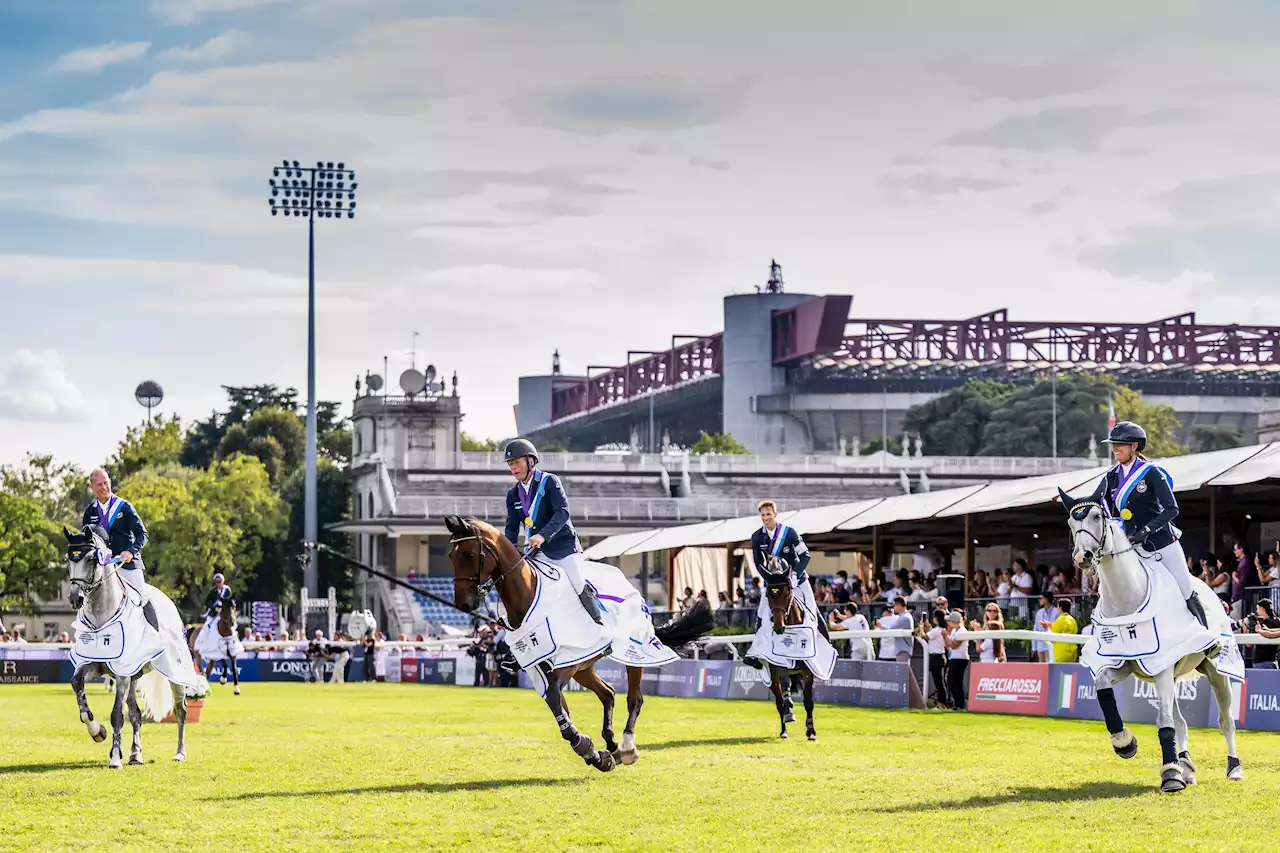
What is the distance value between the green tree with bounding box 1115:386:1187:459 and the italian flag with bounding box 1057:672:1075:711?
325 ft

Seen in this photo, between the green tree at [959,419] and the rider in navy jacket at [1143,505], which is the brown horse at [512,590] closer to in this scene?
the rider in navy jacket at [1143,505]

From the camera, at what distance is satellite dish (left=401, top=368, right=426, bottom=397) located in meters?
124

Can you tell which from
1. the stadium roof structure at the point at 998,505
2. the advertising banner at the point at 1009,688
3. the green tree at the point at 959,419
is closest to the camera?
the advertising banner at the point at 1009,688

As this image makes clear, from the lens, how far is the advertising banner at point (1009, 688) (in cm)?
2664

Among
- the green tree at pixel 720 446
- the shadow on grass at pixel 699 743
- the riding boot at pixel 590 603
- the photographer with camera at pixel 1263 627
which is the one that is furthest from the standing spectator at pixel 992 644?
the green tree at pixel 720 446

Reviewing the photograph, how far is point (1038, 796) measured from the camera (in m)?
13.7

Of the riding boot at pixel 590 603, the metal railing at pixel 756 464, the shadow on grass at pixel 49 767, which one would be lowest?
the shadow on grass at pixel 49 767

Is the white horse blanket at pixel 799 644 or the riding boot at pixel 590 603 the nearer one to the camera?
the riding boot at pixel 590 603

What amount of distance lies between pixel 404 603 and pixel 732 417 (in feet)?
228

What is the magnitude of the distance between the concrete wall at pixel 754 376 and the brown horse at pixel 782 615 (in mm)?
135843

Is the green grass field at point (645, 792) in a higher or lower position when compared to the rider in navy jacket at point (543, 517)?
lower

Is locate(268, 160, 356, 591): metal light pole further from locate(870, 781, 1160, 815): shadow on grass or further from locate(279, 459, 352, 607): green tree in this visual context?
locate(870, 781, 1160, 815): shadow on grass

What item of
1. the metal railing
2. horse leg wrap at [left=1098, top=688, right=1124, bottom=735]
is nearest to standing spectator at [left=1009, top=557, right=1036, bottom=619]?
horse leg wrap at [left=1098, top=688, right=1124, bottom=735]

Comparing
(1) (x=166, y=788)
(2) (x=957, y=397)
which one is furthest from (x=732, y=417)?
(1) (x=166, y=788)
